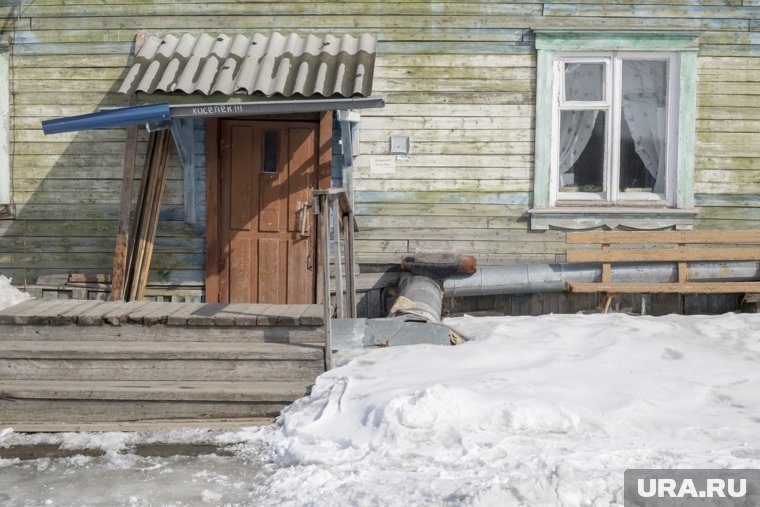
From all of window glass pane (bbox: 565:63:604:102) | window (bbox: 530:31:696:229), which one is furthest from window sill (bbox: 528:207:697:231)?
window glass pane (bbox: 565:63:604:102)

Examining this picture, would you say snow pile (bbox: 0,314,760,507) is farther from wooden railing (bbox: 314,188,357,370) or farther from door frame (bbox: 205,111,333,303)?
door frame (bbox: 205,111,333,303)

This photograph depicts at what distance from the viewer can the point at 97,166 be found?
9469mm

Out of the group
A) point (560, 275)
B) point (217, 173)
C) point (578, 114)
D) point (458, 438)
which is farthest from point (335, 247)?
point (578, 114)

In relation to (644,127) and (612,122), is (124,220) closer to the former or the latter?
(612,122)

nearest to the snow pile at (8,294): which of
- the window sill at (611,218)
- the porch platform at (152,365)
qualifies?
the porch platform at (152,365)

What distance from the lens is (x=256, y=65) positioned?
28.8 feet

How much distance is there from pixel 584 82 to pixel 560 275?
2.05 metres

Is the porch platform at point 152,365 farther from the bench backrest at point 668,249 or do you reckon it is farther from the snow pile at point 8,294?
the bench backrest at point 668,249

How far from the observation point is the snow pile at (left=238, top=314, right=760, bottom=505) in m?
4.73

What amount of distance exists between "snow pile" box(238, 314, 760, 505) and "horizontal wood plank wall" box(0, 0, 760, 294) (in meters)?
2.43

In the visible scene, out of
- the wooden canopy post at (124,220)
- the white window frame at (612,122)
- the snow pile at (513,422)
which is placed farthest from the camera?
the white window frame at (612,122)

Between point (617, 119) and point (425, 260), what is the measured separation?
254cm

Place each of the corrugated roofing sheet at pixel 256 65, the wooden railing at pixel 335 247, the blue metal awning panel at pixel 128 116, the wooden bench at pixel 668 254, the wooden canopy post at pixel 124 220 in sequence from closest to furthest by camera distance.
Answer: the wooden railing at pixel 335 247
the blue metal awning panel at pixel 128 116
the corrugated roofing sheet at pixel 256 65
the wooden canopy post at pixel 124 220
the wooden bench at pixel 668 254

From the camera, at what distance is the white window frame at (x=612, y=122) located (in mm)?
9398
